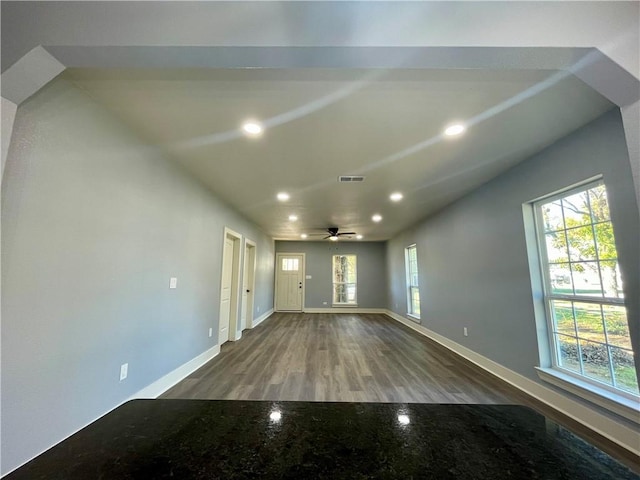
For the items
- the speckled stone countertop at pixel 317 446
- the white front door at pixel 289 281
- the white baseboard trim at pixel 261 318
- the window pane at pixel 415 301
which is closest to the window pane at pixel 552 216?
the speckled stone countertop at pixel 317 446

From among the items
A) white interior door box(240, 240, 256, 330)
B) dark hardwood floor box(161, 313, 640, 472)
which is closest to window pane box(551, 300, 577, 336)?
dark hardwood floor box(161, 313, 640, 472)

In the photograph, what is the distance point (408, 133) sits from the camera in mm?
2268

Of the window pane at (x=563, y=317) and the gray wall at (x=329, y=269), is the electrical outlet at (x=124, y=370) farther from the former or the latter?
the gray wall at (x=329, y=269)

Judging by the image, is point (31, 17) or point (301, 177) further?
point (301, 177)

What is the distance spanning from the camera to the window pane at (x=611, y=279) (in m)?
1.99

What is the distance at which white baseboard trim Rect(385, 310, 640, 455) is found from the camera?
71.2 inches

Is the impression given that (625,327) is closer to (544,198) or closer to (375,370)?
(544,198)

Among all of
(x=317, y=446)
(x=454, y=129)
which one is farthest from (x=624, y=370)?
(x=317, y=446)

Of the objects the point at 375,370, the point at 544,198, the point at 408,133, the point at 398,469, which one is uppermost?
the point at 408,133

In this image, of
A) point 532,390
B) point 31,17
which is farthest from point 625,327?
point 31,17

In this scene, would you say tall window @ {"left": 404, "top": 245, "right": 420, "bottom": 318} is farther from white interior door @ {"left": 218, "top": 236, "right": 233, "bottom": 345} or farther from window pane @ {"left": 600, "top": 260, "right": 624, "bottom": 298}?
white interior door @ {"left": 218, "top": 236, "right": 233, "bottom": 345}

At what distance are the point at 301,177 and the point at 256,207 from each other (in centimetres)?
164

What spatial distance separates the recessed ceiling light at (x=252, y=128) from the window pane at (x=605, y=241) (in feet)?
9.36

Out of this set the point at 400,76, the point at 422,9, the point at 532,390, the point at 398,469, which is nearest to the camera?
the point at 398,469
